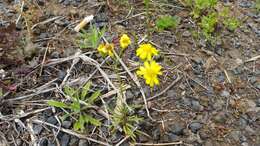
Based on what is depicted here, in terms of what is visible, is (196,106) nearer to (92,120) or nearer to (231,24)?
(92,120)

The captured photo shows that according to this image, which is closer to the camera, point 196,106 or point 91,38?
point 196,106

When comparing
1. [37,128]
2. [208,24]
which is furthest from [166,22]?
[37,128]

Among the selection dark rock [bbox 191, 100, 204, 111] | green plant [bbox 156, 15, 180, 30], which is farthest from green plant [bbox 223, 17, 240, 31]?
dark rock [bbox 191, 100, 204, 111]

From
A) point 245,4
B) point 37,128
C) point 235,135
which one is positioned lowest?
point 235,135

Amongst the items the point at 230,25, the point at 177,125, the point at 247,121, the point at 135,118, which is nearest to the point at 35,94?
the point at 135,118

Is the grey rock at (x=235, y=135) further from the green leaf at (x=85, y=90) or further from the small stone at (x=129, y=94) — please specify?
the green leaf at (x=85, y=90)

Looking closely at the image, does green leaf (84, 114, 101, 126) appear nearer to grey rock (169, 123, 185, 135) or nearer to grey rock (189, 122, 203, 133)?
grey rock (169, 123, 185, 135)

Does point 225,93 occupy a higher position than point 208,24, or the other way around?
point 208,24
